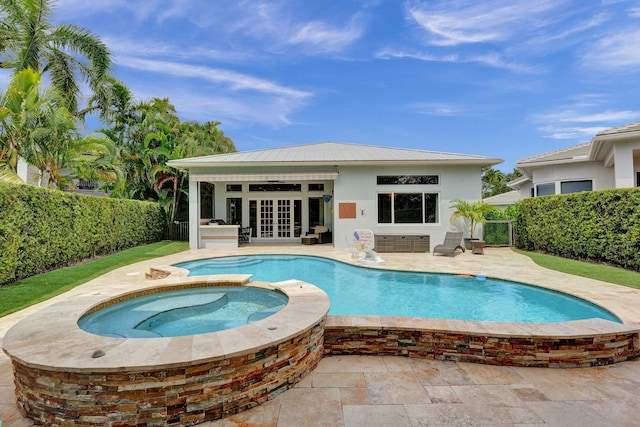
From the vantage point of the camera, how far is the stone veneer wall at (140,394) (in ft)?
9.87

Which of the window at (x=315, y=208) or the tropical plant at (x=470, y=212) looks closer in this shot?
the tropical plant at (x=470, y=212)

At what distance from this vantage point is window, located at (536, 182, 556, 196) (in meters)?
17.0

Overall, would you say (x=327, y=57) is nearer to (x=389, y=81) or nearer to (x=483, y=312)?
(x=389, y=81)

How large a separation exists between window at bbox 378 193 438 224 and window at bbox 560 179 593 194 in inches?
265

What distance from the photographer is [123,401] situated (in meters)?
3.02

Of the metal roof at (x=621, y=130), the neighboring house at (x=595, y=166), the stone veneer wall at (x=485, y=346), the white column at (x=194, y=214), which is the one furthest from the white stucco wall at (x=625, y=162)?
the white column at (x=194, y=214)

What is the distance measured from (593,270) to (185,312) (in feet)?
40.9

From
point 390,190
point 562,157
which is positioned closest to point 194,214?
point 390,190

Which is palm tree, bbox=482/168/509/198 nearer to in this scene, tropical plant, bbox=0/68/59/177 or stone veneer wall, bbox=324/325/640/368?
stone veneer wall, bbox=324/325/640/368

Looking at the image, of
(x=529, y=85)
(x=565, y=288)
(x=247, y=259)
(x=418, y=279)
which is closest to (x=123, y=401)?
(x=418, y=279)

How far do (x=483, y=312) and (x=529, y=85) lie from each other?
20.0 m

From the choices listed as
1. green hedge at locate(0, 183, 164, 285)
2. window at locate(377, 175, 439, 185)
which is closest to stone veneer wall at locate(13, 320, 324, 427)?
green hedge at locate(0, 183, 164, 285)

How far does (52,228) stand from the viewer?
10.7 m

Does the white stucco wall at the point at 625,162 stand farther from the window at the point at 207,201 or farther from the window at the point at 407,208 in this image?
the window at the point at 207,201
